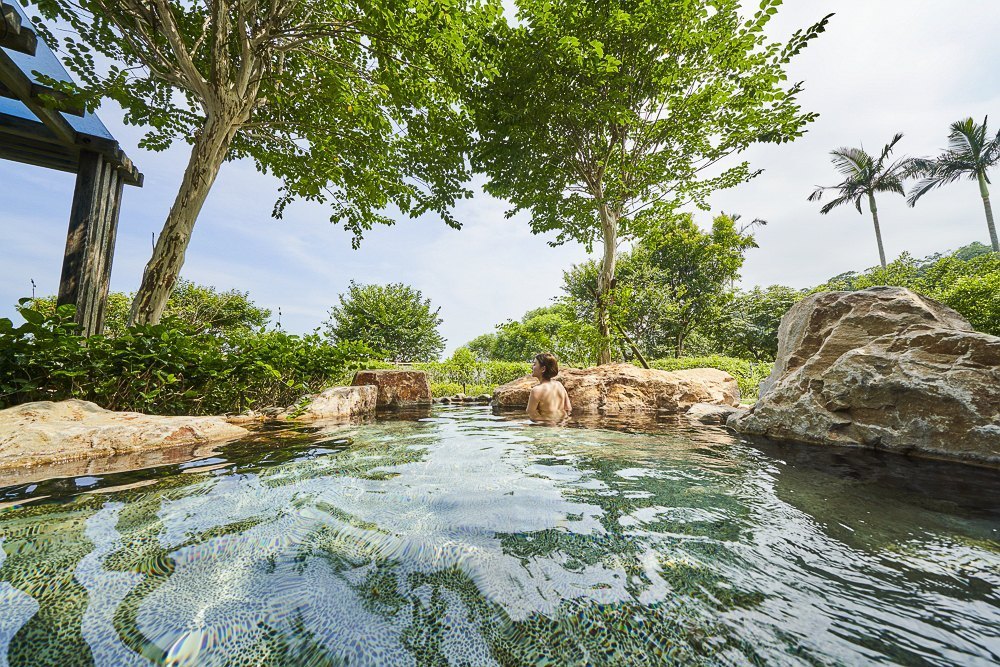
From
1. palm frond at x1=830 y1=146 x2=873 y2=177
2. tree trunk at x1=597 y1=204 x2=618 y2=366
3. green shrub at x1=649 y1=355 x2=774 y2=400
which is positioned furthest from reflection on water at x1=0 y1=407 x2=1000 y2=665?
palm frond at x1=830 y1=146 x2=873 y2=177

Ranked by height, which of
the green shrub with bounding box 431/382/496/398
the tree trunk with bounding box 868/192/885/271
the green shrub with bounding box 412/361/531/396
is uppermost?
the tree trunk with bounding box 868/192/885/271

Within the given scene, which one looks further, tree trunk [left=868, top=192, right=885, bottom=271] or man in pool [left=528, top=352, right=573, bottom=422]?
tree trunk [left=868, top=192, right=885, bottom=271]

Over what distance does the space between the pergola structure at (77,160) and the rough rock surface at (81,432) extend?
3913 mm

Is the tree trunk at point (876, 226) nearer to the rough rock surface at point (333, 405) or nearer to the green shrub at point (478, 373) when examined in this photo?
the green shrub at point (478, 373)

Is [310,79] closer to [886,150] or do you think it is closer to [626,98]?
[626,98]

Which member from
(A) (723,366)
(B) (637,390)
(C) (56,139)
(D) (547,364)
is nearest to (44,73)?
(C) (56,139)

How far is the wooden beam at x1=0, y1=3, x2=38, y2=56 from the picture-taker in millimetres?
4086

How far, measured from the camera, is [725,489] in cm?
244

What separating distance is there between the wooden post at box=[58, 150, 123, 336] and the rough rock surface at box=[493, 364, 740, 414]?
8.51 metres

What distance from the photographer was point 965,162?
2628 centimetres

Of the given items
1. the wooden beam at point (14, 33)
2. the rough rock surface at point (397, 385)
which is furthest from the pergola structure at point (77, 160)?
the rough rock surface at point (397, 385)

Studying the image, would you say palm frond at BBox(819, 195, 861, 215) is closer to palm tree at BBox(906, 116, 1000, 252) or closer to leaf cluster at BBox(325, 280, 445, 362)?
palm tree at BBox(906, 116, 1000, 252)

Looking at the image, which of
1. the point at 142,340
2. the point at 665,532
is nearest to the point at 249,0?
the point at 142,340

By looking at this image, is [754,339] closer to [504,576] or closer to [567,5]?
[567,5]
